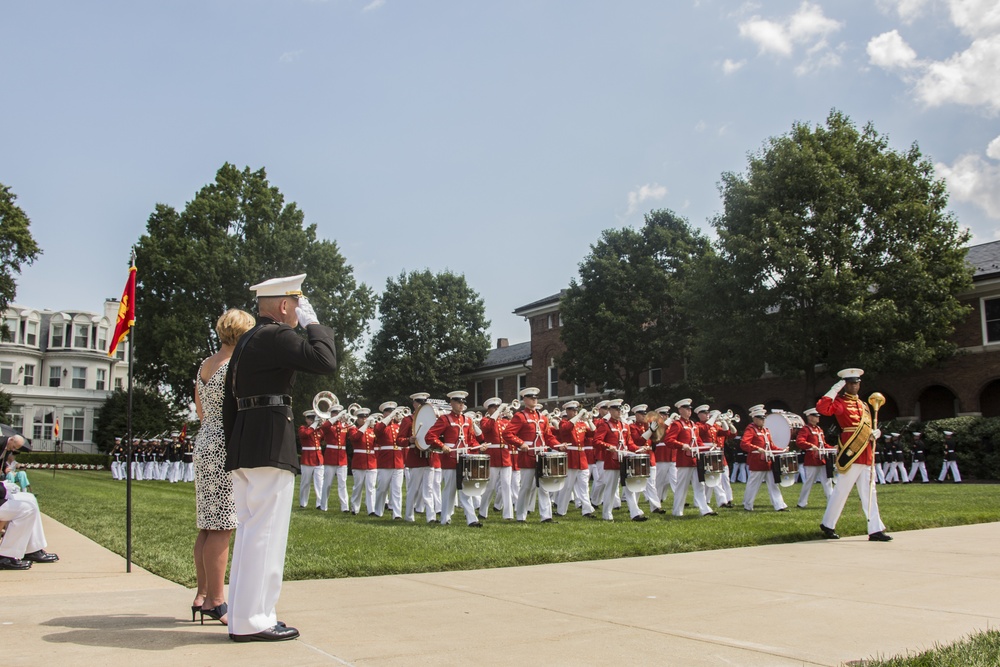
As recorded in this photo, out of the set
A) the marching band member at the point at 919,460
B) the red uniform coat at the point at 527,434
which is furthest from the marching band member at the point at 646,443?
the marching band member at the point at 919,460

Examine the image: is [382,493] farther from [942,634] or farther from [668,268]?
[668,268]

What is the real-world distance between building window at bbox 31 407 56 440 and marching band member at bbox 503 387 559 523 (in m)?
66.4

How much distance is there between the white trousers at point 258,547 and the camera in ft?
16.3

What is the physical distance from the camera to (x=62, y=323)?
253 feet

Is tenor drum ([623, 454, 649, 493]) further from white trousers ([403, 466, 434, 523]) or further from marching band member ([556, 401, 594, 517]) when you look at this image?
white trousers ([403, 466, 434, 523])

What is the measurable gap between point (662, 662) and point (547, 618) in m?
1.35

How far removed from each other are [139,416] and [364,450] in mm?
45379

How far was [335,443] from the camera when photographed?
59.8 feet

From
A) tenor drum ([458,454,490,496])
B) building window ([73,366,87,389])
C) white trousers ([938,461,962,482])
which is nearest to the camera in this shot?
tenor drum ([458,454,490,496])

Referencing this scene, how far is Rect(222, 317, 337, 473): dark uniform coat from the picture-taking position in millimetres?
5086

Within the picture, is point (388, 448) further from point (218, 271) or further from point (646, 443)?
point (218, 271)

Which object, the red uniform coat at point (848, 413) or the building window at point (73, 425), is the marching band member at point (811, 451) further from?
the building window at point (73, 425)

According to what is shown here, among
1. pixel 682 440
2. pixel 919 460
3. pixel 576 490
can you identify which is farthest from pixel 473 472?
pixel 919 460

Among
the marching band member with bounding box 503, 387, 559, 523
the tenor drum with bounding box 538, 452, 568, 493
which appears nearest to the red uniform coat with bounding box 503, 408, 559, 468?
the marching band member with bounding box 503, 387, 559, 523
